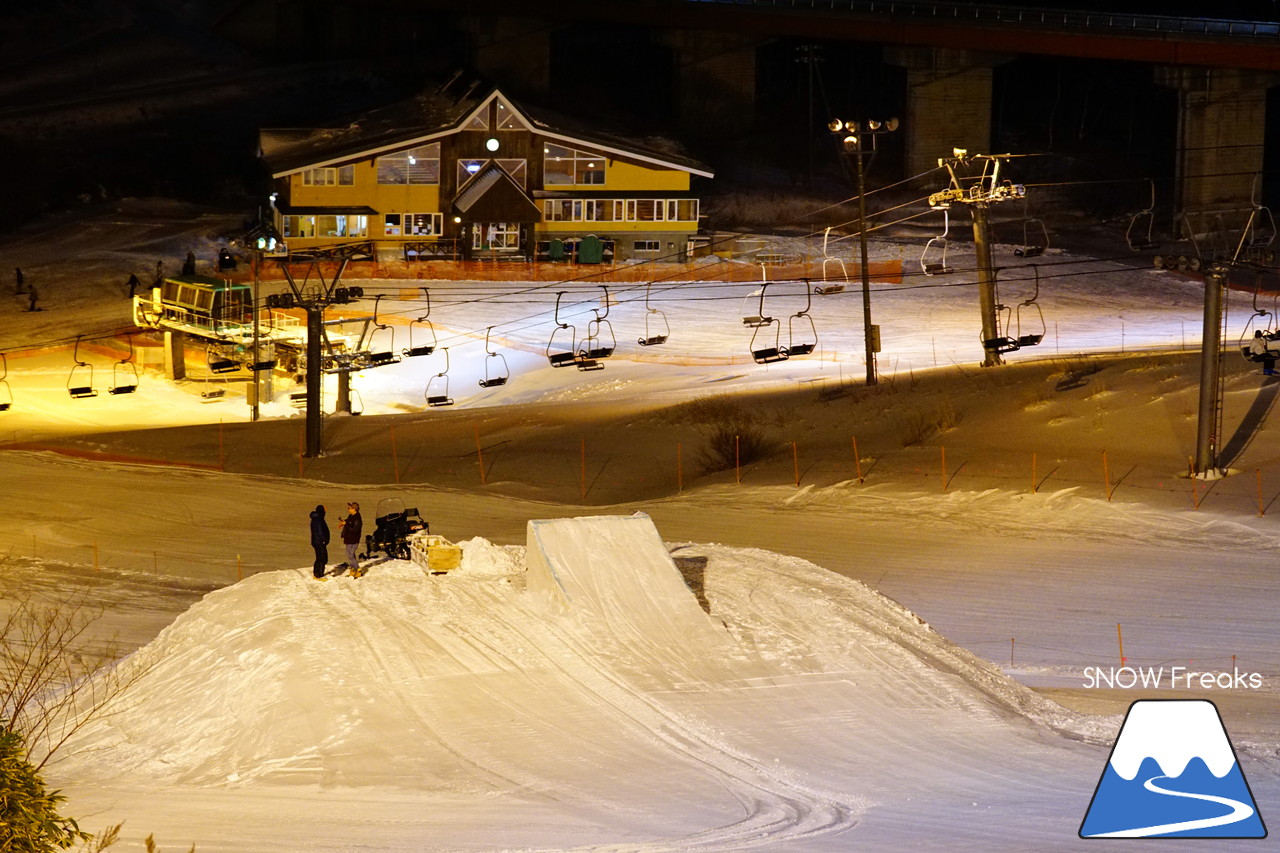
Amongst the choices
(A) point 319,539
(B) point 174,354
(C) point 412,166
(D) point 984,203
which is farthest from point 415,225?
(A) point 319,539

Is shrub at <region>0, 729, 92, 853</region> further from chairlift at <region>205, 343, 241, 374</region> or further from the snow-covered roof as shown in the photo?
the snow-covered roof

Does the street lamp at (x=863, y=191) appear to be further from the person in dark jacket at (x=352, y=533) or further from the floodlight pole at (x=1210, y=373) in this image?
the person in dark jacket at (x=352, y=533)

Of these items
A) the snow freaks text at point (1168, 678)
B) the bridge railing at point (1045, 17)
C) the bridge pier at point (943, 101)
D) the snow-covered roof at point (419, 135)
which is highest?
the bridge railing at point (1045, 17)

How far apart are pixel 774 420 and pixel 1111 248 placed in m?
37.9

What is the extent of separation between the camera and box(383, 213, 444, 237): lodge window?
6600cm

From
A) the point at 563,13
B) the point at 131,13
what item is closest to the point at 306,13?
→ the point at 131,13

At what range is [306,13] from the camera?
99.2 metres

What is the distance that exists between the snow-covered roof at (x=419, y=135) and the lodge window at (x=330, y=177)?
1.84 feet

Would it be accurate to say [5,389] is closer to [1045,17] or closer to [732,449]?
[732,449]

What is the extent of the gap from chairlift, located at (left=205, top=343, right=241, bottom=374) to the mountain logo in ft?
111

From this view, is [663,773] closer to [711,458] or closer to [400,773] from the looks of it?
[400,773]

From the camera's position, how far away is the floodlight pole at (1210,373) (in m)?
30.6

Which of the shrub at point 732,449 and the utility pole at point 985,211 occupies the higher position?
the utility pole at point 985,211

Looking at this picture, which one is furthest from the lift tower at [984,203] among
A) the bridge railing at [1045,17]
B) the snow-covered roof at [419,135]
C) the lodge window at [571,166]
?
the bridge railing at [1045,17]
